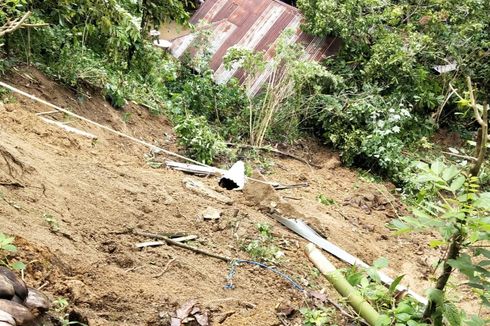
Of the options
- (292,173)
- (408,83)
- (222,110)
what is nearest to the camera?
(292,173)

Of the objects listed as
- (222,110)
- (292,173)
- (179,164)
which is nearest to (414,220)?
(179,164)

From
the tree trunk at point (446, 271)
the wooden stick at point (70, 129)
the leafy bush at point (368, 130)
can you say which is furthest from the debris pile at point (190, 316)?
the leafy bush at point (368, 130)

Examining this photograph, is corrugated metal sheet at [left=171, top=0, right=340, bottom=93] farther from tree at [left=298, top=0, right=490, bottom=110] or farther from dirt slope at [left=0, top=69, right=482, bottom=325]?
dirt slope at [left=0, top=69, right=482, bottom=325]

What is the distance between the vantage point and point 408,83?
9742 millimetres

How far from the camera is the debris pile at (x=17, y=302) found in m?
2.02

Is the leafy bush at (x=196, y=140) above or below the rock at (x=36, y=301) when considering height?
below

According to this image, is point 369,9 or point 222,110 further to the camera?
point 369,9

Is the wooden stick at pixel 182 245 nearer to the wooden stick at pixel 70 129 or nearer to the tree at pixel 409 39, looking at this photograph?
the wooden stick at pixel 70 129

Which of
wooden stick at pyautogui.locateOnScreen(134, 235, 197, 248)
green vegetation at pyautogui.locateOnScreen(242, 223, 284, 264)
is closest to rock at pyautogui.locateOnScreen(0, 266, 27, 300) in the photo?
wooden stick at pyautogui.locateOnScreen(134, 235, 197, 248)

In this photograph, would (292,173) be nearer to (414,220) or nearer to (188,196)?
(188,196)

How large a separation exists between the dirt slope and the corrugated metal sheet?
12.5ft

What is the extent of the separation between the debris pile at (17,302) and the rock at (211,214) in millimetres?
2249

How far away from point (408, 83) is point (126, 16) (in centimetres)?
606

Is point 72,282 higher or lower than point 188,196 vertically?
higher
